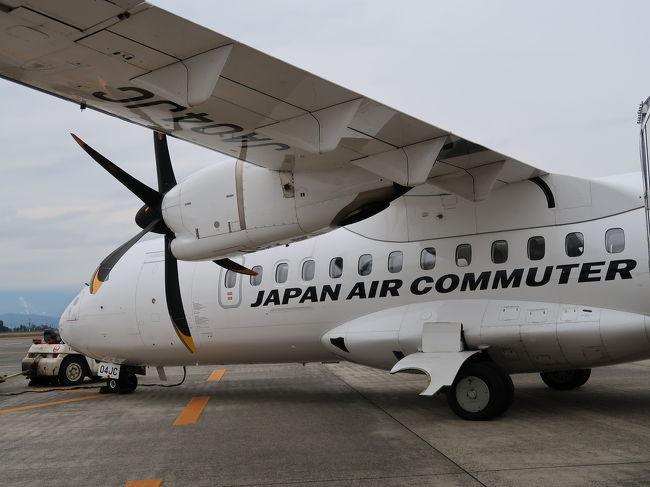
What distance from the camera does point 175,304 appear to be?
12344mm

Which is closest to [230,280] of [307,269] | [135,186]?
[307,269]

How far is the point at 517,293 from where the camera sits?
9.18 m

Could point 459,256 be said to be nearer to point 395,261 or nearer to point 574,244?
point 395,261

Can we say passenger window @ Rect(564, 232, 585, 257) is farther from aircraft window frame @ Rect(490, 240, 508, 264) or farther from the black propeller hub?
the black propeller hub

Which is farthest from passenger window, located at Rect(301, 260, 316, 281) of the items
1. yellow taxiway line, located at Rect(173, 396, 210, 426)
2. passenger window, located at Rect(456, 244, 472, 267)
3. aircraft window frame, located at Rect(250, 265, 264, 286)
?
yellow taxiway line, located at Rect(173, 396, 210, 426)

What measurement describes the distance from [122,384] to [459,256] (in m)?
7.96

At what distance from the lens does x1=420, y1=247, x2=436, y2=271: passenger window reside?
9.90 metres

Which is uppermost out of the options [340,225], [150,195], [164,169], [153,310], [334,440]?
[164,169]

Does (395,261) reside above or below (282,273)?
above

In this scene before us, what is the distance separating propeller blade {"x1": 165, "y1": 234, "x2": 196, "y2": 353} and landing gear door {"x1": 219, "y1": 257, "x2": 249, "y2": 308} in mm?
916

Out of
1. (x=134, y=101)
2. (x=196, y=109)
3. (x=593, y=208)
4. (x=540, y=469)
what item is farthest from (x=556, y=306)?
(x=134, y=101)

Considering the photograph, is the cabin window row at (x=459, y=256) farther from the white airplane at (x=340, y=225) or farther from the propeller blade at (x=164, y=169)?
the propeller blade at (x=164, y=169)

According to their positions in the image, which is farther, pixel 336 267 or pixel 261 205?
pixel 336 267

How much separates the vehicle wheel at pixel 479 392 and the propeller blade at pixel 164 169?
530cm
